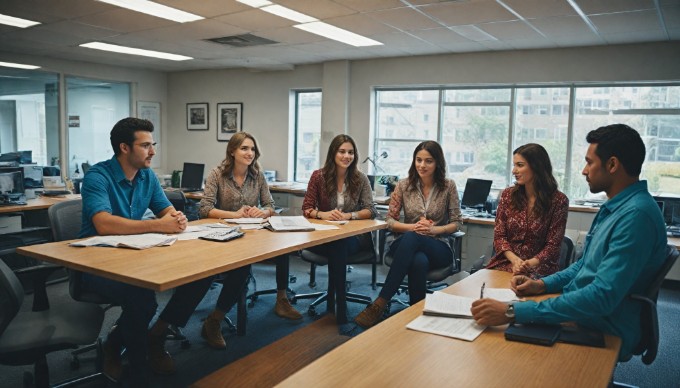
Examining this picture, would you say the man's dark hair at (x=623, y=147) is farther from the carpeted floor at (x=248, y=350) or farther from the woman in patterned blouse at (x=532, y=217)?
the carpeted floor at (x=248, y=350)

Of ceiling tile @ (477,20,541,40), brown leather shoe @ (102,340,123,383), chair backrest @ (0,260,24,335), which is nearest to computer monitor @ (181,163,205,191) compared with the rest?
ceiling tile @ (477,20,541,40)

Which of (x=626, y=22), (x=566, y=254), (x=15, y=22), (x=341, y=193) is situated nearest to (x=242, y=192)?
(x=341, y=193)

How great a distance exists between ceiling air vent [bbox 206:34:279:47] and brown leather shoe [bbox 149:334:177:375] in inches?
137

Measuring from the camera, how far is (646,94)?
5465 millimetres

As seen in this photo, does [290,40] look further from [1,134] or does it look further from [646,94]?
[1,134]

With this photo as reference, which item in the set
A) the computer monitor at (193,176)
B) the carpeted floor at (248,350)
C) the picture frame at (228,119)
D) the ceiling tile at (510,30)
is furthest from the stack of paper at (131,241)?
the picture frame at (228,119)

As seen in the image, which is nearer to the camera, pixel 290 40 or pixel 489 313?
pixel 489 313

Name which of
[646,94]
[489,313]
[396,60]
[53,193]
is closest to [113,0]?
[53,193]

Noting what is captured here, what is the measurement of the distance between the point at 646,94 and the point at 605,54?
0.61 metres

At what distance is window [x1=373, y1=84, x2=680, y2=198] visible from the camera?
17.9ft

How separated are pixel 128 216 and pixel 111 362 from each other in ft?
2.53

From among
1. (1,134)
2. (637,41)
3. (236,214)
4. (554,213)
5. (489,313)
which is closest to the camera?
(489,313)

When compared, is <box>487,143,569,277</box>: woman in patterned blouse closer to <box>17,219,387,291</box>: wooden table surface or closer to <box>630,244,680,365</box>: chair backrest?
<box>630,244,680,365</box>: chair backrest

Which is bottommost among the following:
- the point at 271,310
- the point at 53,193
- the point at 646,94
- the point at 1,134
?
the point at 271,310
